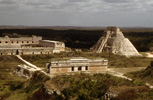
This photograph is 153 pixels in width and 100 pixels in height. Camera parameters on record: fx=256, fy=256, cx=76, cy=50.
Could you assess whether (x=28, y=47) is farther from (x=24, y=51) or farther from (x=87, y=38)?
(x=87, y=38)

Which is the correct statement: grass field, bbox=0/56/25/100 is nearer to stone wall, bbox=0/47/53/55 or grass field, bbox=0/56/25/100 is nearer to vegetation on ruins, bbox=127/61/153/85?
stone wall, bbox=0/47/53/55

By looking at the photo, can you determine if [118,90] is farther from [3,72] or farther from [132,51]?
[132,51]

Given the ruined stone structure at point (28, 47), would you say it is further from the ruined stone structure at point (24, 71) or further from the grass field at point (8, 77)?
the ruined stone structure at point (24, 71)

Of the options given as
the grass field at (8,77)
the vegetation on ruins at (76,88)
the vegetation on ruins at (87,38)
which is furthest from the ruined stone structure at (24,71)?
the vegetation on ruins at (87,38)

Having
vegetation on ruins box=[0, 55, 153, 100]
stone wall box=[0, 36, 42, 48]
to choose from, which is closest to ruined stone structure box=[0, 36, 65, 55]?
stone wall box=[0, 36, 42, 48]

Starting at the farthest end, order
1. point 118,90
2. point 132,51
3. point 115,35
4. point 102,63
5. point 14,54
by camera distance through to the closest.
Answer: point 115,35
point 132,51
point 14,54
point 102,63
point 118,90

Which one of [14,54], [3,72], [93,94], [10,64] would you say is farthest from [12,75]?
[93,94]
